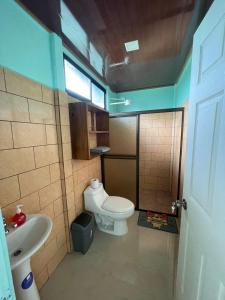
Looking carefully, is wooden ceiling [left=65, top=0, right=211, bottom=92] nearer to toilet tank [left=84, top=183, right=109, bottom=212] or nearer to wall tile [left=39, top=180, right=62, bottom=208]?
wall tile [left=39, top=180, right=62, bottom=208]

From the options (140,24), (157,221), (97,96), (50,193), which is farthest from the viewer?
(97,96)

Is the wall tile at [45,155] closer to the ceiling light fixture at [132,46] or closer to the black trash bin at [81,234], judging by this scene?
the black trash bin at [81,234]

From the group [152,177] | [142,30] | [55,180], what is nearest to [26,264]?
[55,180]

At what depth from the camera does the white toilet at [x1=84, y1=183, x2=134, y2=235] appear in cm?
172

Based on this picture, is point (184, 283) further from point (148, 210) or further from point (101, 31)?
point (101, 31)

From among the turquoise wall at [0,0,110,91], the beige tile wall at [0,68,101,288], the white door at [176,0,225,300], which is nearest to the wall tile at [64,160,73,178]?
the beige tile wall at [0,68,101,288]

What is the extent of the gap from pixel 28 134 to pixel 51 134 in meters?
0.25

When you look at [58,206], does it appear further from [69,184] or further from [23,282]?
[23,282]

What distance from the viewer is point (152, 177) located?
2.77 meters

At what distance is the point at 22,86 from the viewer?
1.04 m

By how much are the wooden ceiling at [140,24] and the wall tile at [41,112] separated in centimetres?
70

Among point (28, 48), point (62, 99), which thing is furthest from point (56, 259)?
point (28, 48)

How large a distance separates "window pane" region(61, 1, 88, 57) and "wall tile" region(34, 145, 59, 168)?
3.62ft

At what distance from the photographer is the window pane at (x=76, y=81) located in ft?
5.48
